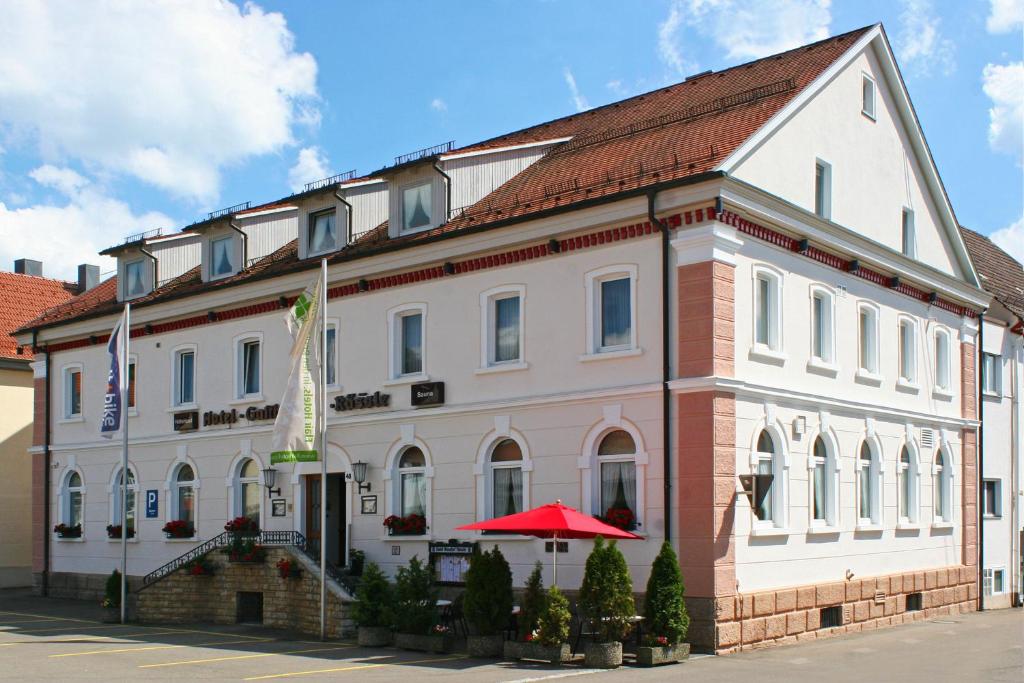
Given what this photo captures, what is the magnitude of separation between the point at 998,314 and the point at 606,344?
46.9 ft

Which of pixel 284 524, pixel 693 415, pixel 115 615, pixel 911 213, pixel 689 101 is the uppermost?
pixel 689 101

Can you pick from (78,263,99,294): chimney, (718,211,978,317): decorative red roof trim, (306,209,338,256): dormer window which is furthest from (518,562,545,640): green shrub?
(78,263,99,294): chimney

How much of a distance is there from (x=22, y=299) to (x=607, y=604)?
31233 mm

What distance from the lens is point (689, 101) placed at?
27188 millimetres

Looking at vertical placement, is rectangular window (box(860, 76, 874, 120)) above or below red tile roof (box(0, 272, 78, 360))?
above

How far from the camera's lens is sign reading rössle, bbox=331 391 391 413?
26516 mm

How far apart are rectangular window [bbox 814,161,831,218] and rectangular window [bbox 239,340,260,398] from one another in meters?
13.8

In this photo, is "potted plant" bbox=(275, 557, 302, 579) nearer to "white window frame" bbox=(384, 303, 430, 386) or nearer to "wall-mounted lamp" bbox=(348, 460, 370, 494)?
"wall-mounted lamp" bbox=(348, 460, 370, 494)

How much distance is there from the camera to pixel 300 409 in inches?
917

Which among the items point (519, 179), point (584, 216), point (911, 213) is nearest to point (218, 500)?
point (519, 179)

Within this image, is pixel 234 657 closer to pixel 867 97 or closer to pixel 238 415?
pixel 238 415

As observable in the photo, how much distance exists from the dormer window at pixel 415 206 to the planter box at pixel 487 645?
984 centimetres

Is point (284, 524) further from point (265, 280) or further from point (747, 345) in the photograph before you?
point (747, 345)

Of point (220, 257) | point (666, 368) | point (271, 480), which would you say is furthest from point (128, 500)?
point (666, 368)
